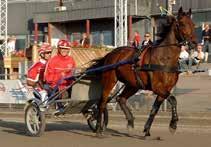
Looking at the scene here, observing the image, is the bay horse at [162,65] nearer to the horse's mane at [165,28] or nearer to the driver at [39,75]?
the horse's mane at [165,28]

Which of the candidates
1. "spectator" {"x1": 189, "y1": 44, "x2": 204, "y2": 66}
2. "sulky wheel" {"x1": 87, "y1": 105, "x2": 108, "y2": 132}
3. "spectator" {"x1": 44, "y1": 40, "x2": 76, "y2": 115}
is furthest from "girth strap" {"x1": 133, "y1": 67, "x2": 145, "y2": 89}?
"spectator" {"x1": 189, "y1": 44, "x2": 204, "y2": 66}

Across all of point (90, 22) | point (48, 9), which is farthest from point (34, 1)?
point (90, 22)

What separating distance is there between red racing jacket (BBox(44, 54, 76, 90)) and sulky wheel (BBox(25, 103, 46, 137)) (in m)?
0.63

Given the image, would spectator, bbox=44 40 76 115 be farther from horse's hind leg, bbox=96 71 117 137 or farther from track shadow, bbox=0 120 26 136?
track shadow, bbox=0 120 26 136

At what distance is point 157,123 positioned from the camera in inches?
626

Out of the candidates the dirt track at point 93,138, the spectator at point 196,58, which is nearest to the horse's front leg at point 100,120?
the dirt track at point 93,138

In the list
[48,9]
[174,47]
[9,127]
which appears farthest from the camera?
[48,9]

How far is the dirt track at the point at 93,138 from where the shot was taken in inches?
466

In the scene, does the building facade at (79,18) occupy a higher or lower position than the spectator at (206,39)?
higher

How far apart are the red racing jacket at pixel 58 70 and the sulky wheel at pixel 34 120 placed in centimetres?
63

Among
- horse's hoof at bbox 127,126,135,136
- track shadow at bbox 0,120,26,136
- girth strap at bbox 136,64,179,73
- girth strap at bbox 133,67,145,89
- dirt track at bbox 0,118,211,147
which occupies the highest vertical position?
girth strap at bbox 136,64,179,73

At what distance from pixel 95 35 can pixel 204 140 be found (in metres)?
32.0

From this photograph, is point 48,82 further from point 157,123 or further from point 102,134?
point 157,123

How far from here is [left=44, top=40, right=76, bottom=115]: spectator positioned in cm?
1329
